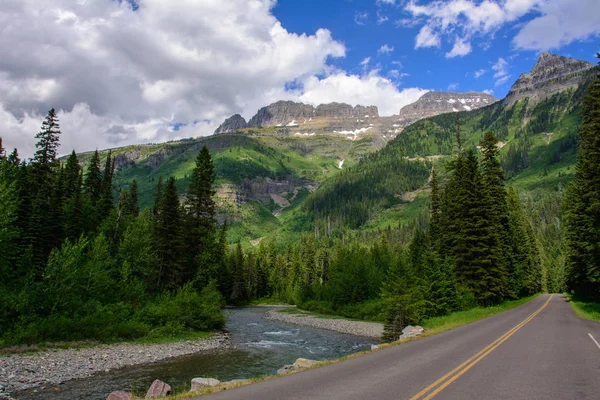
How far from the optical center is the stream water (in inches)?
759

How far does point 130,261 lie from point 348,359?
119 feet

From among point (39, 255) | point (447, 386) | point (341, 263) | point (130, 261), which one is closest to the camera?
point (447, 386)

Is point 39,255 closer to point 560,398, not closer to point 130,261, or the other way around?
point 130,261

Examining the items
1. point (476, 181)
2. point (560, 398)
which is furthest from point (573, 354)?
point (476, 181)

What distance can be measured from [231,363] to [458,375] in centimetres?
1977

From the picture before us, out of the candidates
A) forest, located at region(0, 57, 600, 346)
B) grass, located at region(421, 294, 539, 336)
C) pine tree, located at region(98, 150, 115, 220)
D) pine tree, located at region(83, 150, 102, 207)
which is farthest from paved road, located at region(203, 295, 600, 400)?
pine tree, located at region(83, 150, 102, 207)

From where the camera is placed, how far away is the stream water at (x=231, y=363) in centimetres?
1928

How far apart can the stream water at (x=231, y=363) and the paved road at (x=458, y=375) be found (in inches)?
199

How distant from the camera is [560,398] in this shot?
9.45 m

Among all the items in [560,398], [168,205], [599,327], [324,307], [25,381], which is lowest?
[324,307]

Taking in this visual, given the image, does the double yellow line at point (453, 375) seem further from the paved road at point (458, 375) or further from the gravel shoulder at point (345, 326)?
the gravel shoulder at point (345, 326)

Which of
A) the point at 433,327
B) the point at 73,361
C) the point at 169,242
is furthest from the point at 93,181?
the point at 433,327

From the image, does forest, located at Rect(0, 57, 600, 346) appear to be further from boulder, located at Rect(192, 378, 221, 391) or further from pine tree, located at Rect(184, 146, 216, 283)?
boulder, located at Rect(192, 378, 221, 391)

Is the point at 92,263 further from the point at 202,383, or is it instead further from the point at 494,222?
the point at 494,222
